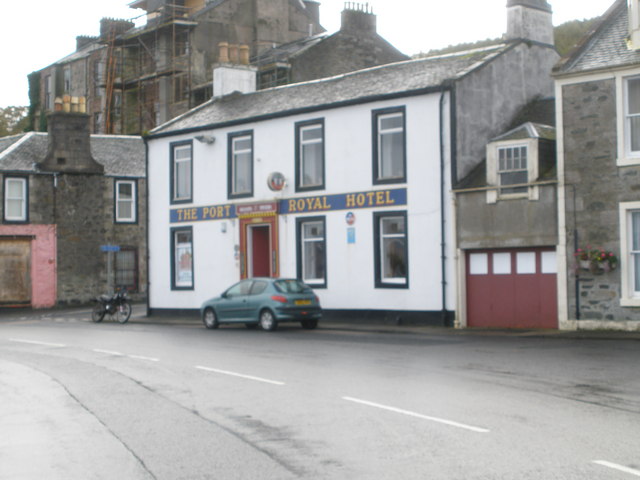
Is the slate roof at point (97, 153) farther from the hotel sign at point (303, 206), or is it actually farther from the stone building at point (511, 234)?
the stone building at point (511, 234)

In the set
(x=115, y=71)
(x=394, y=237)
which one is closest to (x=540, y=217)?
(x=394, y=237)

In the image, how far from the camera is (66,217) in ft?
152

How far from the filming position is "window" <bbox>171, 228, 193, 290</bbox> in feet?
117

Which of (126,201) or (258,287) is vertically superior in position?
(126,201)

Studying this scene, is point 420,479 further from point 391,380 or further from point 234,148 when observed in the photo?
point 234,148

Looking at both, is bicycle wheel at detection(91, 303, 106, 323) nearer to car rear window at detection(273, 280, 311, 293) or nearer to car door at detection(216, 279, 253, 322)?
car door at detection(216, 279, 253, 322)

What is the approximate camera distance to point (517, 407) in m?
11.2

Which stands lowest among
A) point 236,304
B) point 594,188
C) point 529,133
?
point 236,304

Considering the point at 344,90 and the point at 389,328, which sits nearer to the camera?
the point at 389,328

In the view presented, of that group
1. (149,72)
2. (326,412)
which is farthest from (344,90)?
(149,72)

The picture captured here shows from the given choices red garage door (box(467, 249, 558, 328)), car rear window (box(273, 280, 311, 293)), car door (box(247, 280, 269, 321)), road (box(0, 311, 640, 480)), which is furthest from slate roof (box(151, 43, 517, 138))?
road (box(0, 311, 640, 480))

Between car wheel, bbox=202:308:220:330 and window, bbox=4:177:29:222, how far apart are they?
746 inches

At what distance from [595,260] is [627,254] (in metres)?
0.75

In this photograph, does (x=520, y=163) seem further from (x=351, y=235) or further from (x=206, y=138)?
(x=206, y=138)
